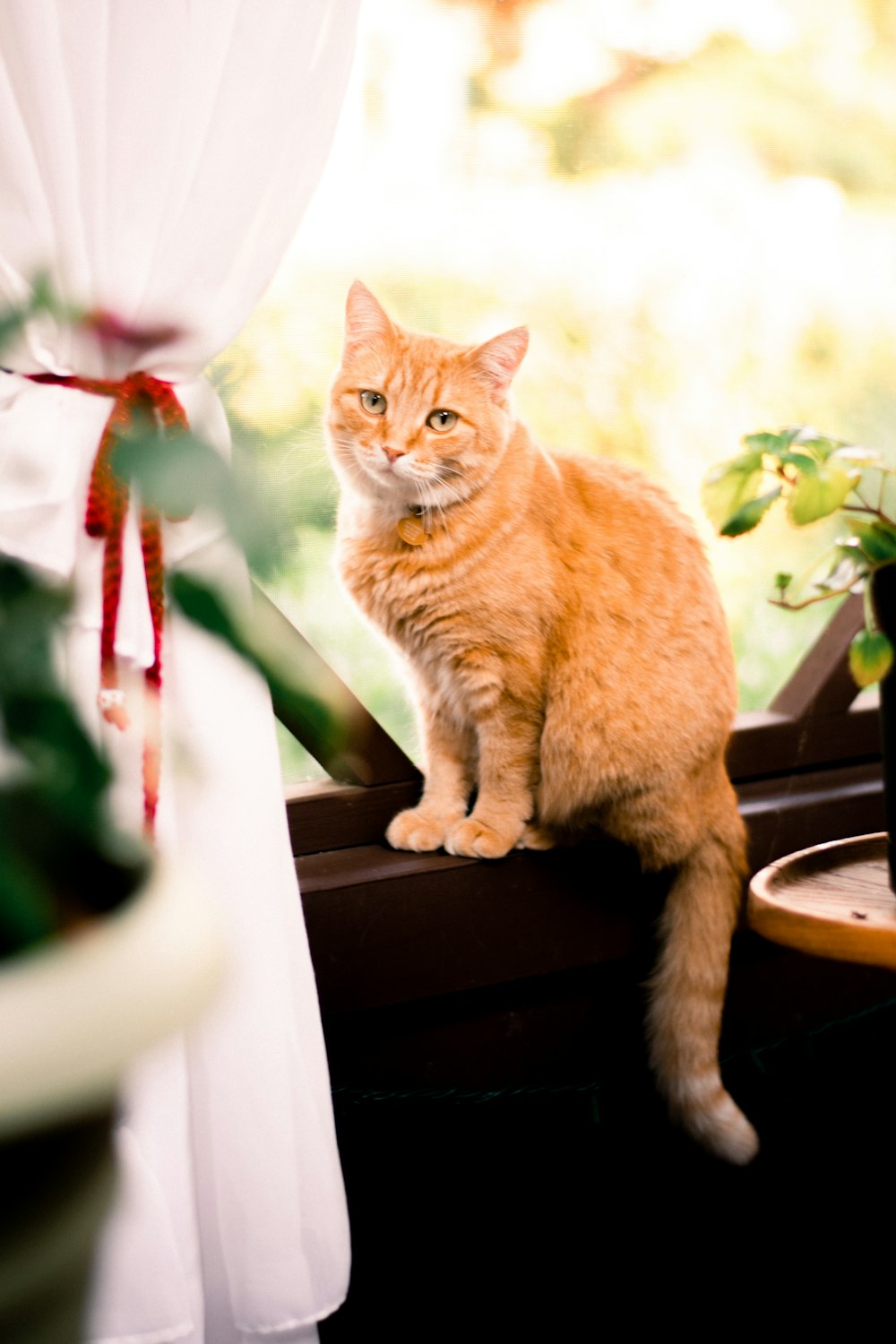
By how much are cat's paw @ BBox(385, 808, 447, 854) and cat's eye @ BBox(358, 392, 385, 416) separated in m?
0.55

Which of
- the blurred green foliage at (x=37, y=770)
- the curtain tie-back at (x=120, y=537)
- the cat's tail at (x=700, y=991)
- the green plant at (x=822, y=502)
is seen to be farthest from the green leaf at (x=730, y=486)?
the blurred green foliage at (x=37, y=770)

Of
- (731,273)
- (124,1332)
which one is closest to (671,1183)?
(124,1332)

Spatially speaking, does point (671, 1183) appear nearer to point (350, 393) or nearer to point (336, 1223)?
point (336, 1223)

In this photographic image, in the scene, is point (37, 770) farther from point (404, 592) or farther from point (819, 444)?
point (404, 592)

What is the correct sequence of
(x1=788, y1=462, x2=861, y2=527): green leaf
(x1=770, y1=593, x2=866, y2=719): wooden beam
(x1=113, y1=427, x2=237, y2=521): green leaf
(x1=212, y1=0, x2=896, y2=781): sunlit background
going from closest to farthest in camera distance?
(x1=113, y1=427, x2=237, y2=521): green leaf
(x1=788, y1=462, x2=861, y2=527): green leaf
(x1=212, y1=0, x2=896, y2=781): sunlit background
(x1=770, y1=593, x2=866, y2=719): wooden beam

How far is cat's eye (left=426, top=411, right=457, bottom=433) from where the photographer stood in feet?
4.77

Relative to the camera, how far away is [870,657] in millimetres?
1030

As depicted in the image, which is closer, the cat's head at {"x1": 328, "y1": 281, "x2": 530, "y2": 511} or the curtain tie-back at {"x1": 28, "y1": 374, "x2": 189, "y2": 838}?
the curtain tie-back at {"x1": 28, "y1": 374, "x2": 189, "y2": 838}

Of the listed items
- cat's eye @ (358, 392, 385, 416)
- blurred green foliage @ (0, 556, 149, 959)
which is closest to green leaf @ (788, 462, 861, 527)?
cat's eye @ (358, 392, 385, 416)

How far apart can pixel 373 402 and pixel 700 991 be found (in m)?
0.90

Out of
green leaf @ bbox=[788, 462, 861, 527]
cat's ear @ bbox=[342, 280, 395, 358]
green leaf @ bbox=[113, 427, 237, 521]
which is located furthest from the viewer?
cat's ear @ bbox=[342, 280, 395, 358]

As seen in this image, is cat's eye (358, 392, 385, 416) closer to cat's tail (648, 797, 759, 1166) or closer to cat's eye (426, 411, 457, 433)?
cat's eye (426, 411, 457, 433)

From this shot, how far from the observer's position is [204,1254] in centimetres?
117

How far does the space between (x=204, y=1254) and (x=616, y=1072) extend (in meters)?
0.76
